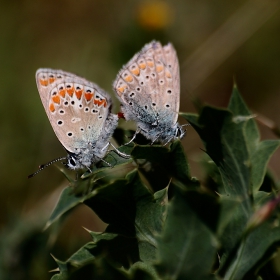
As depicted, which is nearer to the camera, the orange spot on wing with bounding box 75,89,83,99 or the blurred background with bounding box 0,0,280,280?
the orange spot on wing with bounding box 75,89,83,99

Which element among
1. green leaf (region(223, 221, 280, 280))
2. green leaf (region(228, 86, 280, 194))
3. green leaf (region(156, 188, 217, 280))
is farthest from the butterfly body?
green leaf (region(156, 188, 217, 280))

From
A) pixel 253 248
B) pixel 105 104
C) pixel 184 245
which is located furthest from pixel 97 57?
pixel 184 245

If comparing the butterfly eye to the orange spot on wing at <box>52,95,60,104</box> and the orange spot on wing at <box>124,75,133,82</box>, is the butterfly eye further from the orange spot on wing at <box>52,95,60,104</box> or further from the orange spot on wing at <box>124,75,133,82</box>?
the orange spot on wing at <box>124,75,133,82</box>

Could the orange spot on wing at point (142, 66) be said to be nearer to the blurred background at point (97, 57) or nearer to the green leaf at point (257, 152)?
the blurred background at point (97, 57)

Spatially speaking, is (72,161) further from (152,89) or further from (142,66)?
(142,66)

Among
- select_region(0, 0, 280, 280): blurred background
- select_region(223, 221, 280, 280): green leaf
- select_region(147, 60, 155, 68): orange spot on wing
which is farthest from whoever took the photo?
select_region(0, 0, 280, 280): blurred background

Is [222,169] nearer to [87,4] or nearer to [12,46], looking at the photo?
[12,46]
